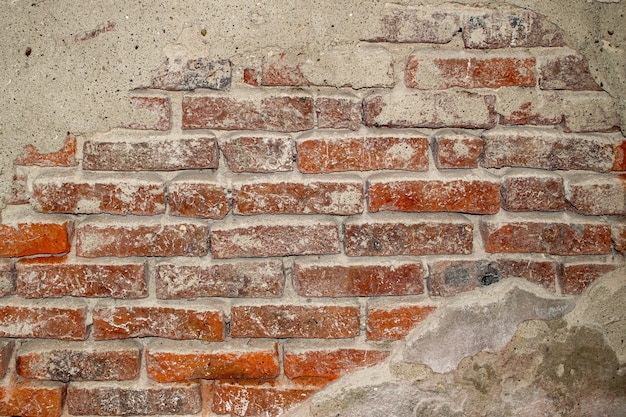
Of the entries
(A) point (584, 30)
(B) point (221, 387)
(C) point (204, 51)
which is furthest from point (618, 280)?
(C) point (204, 51)

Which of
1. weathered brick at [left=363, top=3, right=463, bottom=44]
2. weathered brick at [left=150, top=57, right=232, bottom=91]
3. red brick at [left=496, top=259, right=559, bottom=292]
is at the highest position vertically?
weathered brick at [left=363, top=3, right=463, bottom=44]

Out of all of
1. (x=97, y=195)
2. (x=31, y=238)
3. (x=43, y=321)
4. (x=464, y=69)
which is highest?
(x=464, y=69)

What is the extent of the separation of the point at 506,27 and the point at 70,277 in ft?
4.14

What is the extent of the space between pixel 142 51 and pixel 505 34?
0.90 metres

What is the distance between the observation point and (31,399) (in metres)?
1.27

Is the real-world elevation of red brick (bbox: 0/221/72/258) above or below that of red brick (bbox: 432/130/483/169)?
below

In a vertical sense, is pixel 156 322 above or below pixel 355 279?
below

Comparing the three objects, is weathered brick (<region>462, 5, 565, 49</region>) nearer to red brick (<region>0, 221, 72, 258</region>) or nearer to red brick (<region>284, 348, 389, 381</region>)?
red brick (<region>284, 348, 389, 381</region>)

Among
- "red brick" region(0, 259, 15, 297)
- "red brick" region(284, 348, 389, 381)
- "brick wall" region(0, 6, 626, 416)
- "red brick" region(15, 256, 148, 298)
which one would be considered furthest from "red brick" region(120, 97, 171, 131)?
"red brick" region(284, 348, 389, 381)

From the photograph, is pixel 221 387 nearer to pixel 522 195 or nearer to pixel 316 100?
pixel 316 100

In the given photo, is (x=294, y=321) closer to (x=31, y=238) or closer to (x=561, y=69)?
(x=31, y=238)

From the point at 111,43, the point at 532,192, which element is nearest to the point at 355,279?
the point at 532,192

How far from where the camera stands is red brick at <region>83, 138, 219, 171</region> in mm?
1225

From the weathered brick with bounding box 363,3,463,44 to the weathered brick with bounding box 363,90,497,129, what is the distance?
0.44 feet
